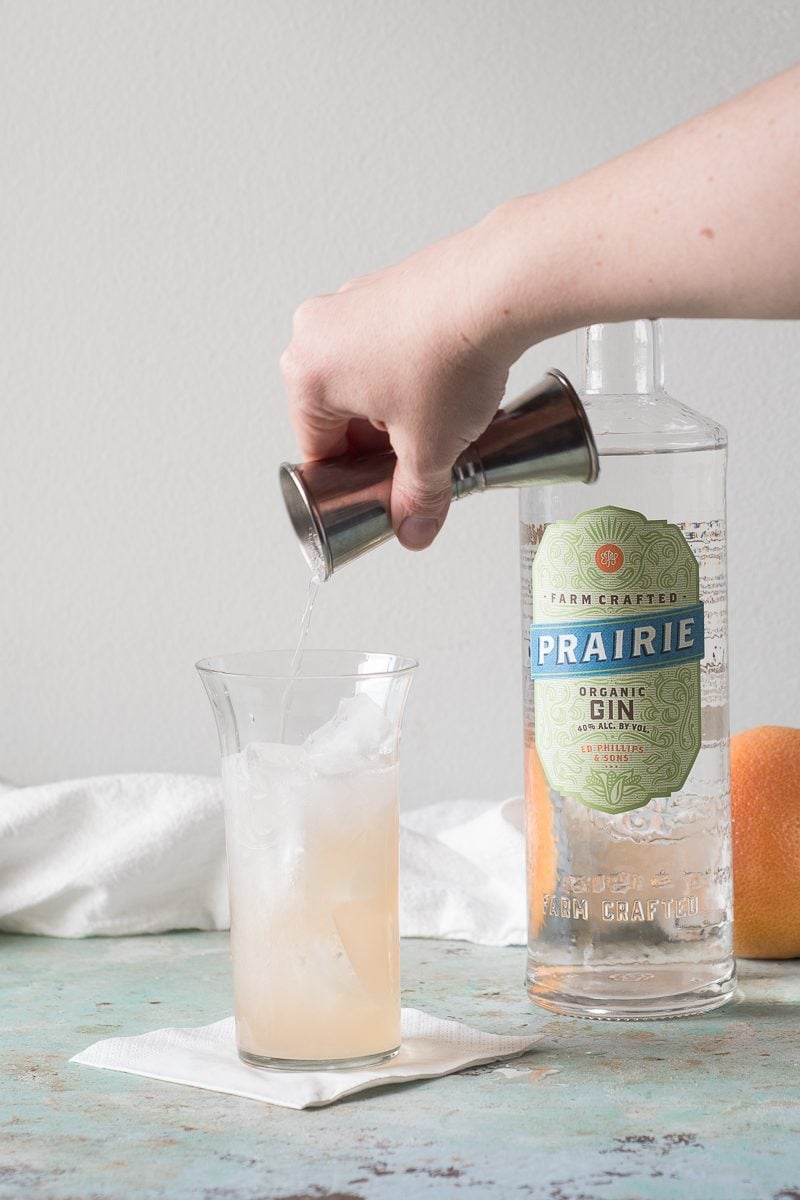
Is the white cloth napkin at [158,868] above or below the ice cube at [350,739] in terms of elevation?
below

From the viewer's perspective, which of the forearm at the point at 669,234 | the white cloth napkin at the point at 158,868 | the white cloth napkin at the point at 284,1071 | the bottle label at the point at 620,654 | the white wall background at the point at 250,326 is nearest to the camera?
the forearm at the point at 669,234

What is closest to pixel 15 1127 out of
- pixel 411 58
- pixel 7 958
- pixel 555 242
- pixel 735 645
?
pixel 7 958

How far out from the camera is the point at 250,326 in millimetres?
1197

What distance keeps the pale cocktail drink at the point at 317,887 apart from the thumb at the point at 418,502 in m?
0.09

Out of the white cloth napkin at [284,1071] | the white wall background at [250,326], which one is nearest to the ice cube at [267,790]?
the white cloth napkin at [284,1071]

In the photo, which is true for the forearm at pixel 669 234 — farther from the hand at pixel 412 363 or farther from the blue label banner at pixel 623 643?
the blue label banner at pixel 623 643

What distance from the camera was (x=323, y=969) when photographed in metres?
0.66

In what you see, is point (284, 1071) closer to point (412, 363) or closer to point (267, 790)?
point (267, 790)

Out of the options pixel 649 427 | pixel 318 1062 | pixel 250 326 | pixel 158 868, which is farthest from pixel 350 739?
pixel 250 326

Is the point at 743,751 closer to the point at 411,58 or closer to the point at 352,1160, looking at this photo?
the point at 352,1160

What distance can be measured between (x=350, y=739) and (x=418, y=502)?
0.37ft

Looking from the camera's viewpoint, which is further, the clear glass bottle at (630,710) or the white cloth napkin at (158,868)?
the white cloth napkin at (158,868)

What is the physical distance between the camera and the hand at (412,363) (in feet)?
1.99

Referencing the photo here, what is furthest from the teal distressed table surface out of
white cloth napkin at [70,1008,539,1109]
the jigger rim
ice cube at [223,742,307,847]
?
the jigger rim
